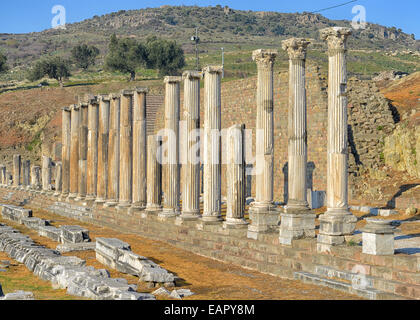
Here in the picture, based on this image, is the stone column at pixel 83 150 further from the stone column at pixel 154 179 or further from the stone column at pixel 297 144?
the stone column at pixel 297 144

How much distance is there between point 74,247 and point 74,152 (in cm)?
1419

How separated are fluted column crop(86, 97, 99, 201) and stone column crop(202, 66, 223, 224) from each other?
11.9m

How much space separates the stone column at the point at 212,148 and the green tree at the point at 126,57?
61284 mm

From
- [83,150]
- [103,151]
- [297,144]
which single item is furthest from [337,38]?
[83,150]

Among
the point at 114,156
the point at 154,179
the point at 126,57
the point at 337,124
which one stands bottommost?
the point at 154,179

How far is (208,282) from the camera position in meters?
13.5

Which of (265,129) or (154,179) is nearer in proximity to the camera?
(265,129)

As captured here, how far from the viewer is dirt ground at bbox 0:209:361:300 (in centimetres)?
1165

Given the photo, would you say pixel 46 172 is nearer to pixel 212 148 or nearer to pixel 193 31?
pixel 212 148

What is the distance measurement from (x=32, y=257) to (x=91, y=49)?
3576 inches
